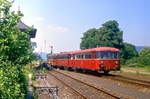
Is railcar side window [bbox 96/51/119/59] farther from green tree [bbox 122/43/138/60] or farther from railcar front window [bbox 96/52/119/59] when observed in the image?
green tree [bbox 122/43/138/60]

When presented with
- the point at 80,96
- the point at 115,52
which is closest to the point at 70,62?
the point at 115,52

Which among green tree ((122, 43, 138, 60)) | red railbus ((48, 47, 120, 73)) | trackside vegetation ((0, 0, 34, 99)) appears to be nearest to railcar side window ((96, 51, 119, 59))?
red railbus ((48, 47, 120, 73))

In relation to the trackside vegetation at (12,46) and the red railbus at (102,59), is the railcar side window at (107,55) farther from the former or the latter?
the trackside vegetation at (12,46)

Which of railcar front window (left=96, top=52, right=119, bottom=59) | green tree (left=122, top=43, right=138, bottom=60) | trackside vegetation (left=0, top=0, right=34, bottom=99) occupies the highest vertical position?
green tree (left=122, top=43, right=138, bottom=60)

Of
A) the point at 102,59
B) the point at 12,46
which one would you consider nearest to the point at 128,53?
the point at 102,59

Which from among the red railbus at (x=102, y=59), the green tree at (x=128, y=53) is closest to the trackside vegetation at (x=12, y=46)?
the red railbus at (x=102, y=59)

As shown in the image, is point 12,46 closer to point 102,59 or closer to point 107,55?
point 102,59

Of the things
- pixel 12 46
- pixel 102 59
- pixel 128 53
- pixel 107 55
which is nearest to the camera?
pixel 12 46

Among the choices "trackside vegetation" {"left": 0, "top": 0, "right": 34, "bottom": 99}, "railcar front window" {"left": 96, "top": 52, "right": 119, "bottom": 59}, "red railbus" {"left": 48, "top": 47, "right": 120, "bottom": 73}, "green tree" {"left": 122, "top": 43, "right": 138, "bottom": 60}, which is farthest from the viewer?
"green tree" {"left": 122, "top": 43, "right": 138, "bottom": 60}

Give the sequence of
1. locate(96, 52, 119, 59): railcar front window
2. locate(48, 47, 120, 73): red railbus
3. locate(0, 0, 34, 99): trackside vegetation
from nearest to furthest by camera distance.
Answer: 1. locate(0, 0, 34, 99): trackside vegetation
2. locate(48, 47, 120, 73): red railbus
3. locate(96, 52, 119, 59): railcar front window

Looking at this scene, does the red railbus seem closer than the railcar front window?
Yes

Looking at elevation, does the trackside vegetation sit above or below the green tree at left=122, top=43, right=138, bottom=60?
below

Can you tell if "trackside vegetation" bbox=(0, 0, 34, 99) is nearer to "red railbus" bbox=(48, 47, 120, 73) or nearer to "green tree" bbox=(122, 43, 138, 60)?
"red railbus" bbox=(48, 47, 120, 73)

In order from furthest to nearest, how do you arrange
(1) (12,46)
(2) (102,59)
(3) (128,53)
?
(3) (128,53)
(2) (102,59)
(1) (12,46)
